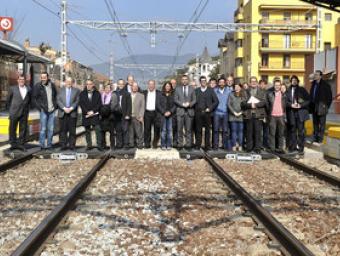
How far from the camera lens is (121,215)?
7.24m

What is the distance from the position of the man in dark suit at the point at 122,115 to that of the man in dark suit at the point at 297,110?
4080 mm

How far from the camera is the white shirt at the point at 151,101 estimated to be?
15.2 meters

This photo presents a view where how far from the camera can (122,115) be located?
49.4 ft

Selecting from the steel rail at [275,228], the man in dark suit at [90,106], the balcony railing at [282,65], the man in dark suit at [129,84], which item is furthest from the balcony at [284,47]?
the steel rail at [275,228]

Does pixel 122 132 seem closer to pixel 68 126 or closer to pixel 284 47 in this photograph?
pixel 68 126

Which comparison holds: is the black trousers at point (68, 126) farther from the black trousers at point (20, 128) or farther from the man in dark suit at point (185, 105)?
the man in dark suit at point (185, 105)

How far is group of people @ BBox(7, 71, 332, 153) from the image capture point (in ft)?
48.1

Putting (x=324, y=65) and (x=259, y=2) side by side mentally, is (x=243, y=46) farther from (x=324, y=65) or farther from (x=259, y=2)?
(x=324, y=65)

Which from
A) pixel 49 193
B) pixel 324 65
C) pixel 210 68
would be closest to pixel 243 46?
pixel 324 65

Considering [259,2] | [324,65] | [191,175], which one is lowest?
[191,175]

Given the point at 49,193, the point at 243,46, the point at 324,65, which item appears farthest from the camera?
the point at 243,46

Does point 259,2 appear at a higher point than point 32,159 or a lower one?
higher

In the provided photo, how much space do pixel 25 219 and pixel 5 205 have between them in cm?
101

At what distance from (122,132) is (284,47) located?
213 feet
